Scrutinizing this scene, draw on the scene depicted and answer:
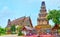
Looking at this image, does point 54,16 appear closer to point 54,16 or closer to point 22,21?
point 54,16

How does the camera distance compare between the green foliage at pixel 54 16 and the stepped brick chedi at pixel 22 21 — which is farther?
the stepped brick chedi at pixel 22 21

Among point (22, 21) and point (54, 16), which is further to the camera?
point (22, 21)

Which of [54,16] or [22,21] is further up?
[22,21]

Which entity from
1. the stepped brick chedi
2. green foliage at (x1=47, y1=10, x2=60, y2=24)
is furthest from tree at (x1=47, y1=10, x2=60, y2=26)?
the stepped brick chedi

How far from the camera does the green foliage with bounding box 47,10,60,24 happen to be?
41287mm

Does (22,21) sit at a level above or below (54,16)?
above

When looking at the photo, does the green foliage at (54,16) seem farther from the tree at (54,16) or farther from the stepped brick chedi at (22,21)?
the stepped brick chedi at (22,21)

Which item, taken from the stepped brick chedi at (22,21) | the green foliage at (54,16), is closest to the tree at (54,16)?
the green foliage at (54,16)

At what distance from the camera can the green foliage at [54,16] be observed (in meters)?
41.3

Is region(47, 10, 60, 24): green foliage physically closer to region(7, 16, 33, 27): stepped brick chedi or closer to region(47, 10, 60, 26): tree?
region(47, 10, 60, 26): tree

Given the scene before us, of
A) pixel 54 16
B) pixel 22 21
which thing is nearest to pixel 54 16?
pixel 54 16

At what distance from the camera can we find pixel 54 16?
41.4 meters

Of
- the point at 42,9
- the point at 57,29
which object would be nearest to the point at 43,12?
the point at 42,9

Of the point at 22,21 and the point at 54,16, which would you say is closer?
the point at 54,16
